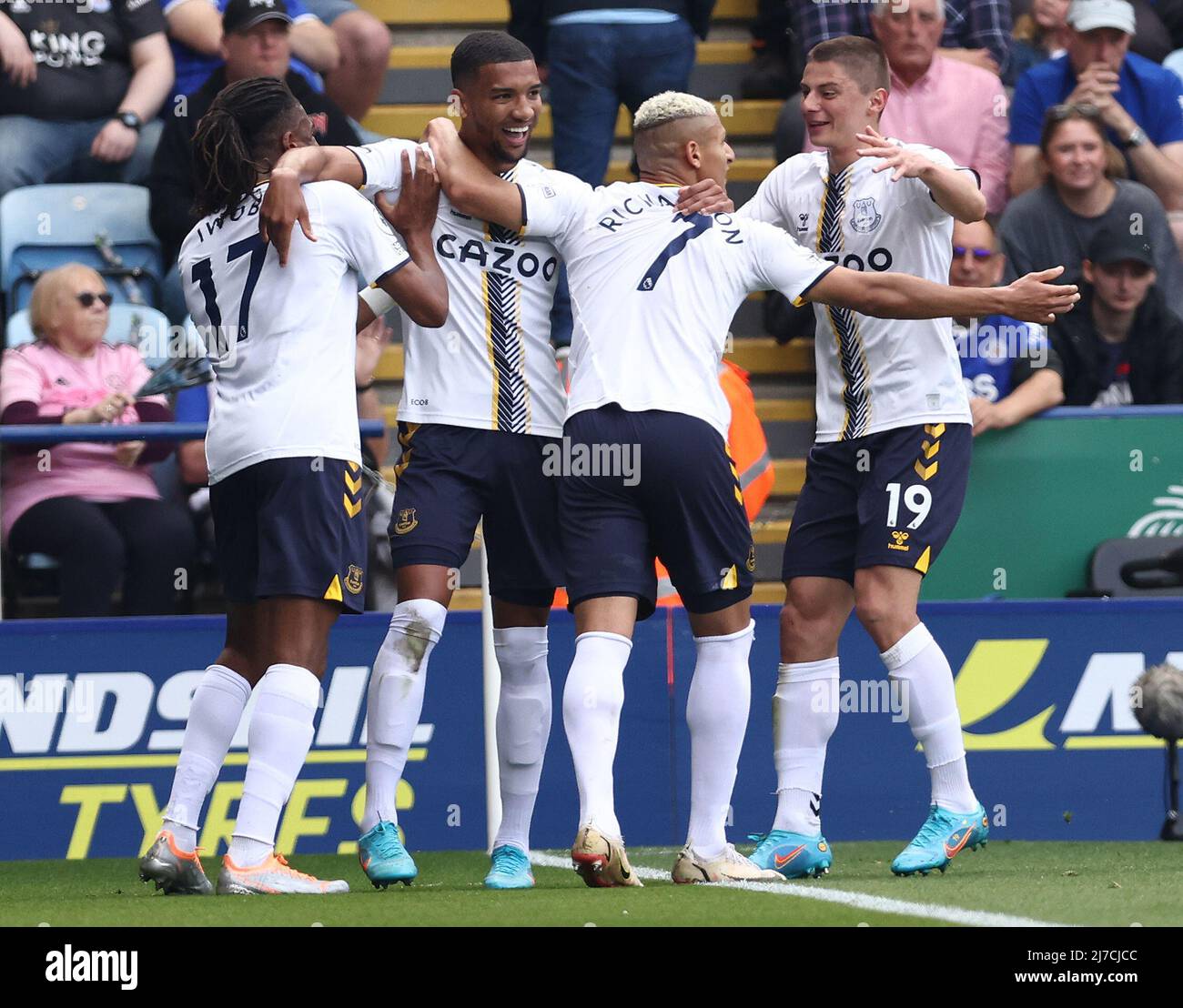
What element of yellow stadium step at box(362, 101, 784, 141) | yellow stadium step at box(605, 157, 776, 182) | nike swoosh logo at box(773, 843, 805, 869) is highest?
yellow stadium step at box(362, 101, 784, 141)

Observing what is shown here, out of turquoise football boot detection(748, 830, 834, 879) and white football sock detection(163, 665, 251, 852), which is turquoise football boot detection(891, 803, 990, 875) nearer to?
turquoise football boot detection(748, 830, 834, 879)

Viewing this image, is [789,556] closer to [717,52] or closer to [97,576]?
[97,576]

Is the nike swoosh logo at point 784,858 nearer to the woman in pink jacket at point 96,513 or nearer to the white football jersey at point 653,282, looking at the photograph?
the white football jersey at point 653,282

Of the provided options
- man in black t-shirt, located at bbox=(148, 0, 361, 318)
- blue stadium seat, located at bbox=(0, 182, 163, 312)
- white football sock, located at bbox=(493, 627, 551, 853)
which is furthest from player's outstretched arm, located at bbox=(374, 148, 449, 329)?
blue stadium seat, located at bbox=(0, 182, 163, 312)

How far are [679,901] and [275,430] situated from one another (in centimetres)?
155

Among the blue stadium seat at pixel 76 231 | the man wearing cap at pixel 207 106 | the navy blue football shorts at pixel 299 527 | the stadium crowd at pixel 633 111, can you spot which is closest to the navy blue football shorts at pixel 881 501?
the navy blue football shorts at pixel 299 527

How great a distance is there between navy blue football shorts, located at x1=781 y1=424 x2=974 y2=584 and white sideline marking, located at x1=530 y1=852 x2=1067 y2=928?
0.93 m

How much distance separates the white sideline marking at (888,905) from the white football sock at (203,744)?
1.25 metres

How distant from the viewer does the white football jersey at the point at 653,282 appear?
5262mm

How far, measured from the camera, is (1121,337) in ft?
26.2

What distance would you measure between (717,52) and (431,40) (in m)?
1.39

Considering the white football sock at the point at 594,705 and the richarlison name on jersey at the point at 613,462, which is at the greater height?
the richarlison name on jersey at the point at 613,462

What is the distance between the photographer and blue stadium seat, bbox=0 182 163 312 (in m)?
8.30

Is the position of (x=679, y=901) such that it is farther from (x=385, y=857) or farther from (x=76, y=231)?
(x=76, y=231)
